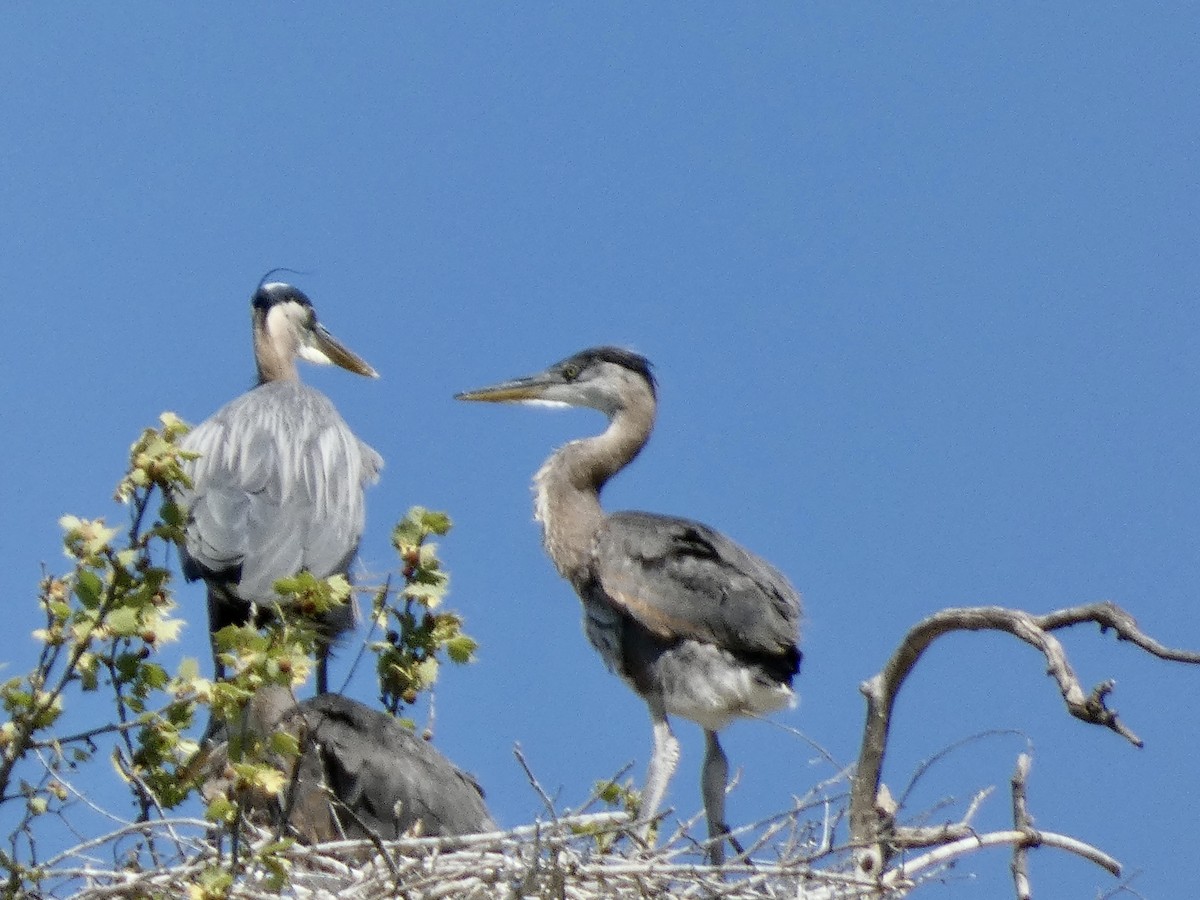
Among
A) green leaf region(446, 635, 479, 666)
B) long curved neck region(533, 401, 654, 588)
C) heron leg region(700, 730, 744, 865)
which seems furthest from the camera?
long curved neck region(533, 401, 654, 588)

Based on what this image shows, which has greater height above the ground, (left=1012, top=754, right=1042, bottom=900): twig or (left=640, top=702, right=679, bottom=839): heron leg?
(left=640, top=702, right=679, bottom=839): heron leg

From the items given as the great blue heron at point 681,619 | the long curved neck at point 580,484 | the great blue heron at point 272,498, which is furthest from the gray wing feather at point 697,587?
the great blue heron at point 272,498

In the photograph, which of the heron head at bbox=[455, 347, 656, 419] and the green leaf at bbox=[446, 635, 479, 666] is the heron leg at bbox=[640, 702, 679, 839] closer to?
the heron head at bbox=[455, 347, 656, 419]

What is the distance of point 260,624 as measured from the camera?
20.1ft

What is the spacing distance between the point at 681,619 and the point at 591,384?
5.11 feet

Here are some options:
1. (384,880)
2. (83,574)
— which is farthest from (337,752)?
(83,574)

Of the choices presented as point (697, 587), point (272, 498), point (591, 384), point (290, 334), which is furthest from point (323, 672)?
point (290, 334)

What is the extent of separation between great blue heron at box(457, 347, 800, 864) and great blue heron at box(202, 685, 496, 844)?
0.96 metres

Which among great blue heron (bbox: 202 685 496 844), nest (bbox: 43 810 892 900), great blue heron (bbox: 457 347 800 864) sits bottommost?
nest (bbox: 43 810 892 900)

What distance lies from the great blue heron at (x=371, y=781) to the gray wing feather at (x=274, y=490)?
3.31ft

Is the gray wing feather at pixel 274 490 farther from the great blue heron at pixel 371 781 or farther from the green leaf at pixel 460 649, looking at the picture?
the green leaf at pixel 460 649

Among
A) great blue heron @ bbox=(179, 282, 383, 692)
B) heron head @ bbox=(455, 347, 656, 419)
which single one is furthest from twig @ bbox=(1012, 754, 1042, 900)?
heron head @ bbox=(455, 347, 656, 419)

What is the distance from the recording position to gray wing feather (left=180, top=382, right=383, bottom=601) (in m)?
6.18

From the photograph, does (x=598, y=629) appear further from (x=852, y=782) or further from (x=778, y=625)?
(x=852, y=782)
